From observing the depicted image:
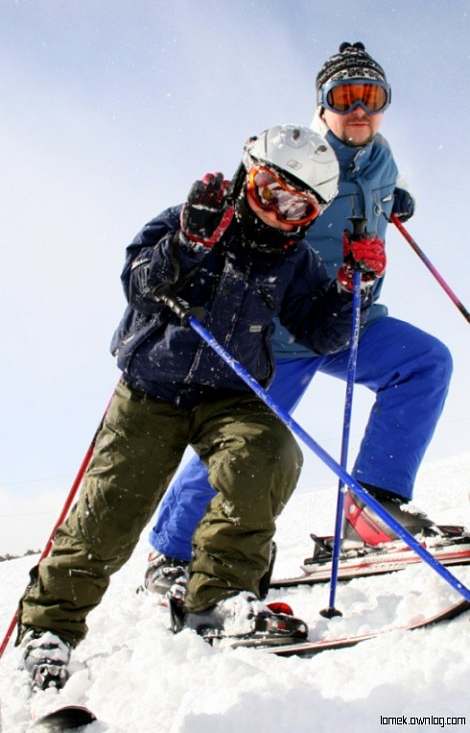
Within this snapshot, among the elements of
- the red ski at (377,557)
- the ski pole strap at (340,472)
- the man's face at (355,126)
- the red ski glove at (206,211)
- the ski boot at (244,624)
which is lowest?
the red ski at (377,557)

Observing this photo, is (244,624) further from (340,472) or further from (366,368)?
(366,368)

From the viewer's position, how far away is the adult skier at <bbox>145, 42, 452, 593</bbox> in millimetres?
4070

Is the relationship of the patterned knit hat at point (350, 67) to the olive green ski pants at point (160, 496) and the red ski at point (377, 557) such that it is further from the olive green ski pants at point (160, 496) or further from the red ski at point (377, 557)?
the red ski at point (377, 557)

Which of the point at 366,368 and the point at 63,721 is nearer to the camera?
the point at 63,721

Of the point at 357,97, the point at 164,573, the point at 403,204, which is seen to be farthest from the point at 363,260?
the point at 164,573

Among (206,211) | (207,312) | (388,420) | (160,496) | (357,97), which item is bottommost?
(388,420)

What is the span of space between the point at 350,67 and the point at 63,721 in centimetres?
407

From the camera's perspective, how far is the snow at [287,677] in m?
1.92

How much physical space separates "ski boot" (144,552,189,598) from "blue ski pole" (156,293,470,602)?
155 centimetres

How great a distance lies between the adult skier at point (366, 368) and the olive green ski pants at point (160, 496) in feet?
2.84

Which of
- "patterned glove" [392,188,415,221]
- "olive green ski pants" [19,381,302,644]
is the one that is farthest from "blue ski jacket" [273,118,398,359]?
"olive green ski pants" [19,381,302,644]

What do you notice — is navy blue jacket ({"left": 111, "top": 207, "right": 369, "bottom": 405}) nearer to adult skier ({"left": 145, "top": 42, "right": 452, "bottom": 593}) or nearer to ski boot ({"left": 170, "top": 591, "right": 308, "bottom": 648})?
adult skier ({"left": 145, "top": 42, "right": 452, "bottom": 593})

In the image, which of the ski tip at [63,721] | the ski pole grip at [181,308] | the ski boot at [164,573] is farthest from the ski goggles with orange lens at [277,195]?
the ski tip at [63,721]

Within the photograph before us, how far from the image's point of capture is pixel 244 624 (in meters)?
2.79
